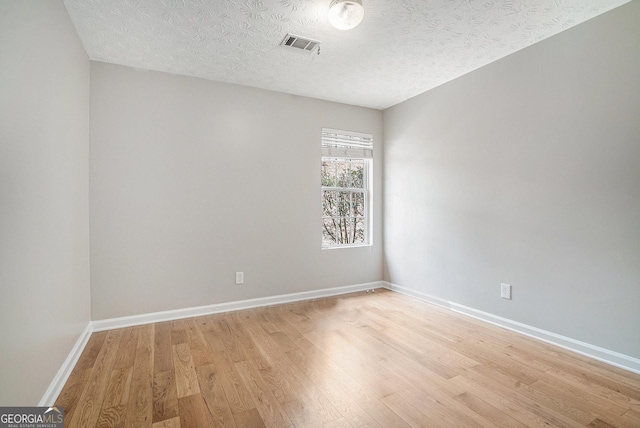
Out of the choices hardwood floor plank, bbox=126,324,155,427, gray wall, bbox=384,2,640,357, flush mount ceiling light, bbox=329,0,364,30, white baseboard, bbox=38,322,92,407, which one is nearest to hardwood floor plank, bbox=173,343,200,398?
hardwood floor plank, bbox=126,324,155,427

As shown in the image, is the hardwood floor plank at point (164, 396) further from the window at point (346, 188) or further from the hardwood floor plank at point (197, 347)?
the window at point (346, 188)

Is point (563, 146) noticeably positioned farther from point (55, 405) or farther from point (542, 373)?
point (55, 405)

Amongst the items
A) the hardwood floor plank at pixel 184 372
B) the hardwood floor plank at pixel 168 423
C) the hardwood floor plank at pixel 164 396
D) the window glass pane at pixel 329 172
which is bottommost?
the hardwood floor plank at pixel 184 372

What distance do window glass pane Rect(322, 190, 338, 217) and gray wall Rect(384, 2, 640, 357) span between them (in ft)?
3.71

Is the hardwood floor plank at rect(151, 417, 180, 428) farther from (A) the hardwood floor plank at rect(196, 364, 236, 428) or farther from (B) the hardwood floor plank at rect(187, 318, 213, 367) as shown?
(B) the hardwood floor plank at rect(187, 318, 213, 367)

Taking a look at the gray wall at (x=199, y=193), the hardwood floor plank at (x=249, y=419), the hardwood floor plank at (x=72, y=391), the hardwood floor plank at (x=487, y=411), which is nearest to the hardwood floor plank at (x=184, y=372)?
the hardwood floor plank at (x=249, y=419)

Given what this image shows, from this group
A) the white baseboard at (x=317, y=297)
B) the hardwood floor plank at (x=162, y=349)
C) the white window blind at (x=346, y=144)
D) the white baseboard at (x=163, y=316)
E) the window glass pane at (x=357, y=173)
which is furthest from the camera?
the window glass pane at (x=357, y=173)

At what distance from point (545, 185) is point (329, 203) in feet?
7.79

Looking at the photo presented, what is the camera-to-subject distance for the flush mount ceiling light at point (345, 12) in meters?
1.92

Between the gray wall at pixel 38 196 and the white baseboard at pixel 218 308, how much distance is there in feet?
1.55

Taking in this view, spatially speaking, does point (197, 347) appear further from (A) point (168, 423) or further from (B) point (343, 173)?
(B) point (343, 173)

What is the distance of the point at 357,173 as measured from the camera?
4297mm

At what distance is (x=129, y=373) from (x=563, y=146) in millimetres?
3747

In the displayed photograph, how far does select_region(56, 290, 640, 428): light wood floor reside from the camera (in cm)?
162
